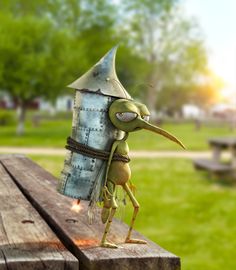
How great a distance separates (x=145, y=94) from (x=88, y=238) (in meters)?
57.0

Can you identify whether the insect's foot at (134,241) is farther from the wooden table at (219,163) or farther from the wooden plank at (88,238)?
the wooden table at (219,163)

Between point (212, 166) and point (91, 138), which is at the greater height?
point (91, 138)

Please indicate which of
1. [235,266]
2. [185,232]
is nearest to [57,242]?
[235,266]

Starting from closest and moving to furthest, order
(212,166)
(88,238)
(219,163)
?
(88,238), (212,166), (219,163)

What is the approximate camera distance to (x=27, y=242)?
85.7 inches

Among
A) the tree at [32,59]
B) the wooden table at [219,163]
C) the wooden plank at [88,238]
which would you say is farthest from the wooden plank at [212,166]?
the tree at [32,59]

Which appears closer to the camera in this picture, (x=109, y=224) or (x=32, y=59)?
(x=109, y=224)

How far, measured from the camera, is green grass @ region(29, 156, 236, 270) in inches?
281

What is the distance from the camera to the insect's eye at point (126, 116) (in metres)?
2.27

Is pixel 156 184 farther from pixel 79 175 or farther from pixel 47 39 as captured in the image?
pixel 47 39

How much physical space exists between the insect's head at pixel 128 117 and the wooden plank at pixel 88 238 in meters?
0.44

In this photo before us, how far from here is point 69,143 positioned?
94.0 inches

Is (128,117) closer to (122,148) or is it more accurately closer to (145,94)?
(122,148)

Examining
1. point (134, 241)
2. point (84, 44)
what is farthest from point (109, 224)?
point (84, 44)
